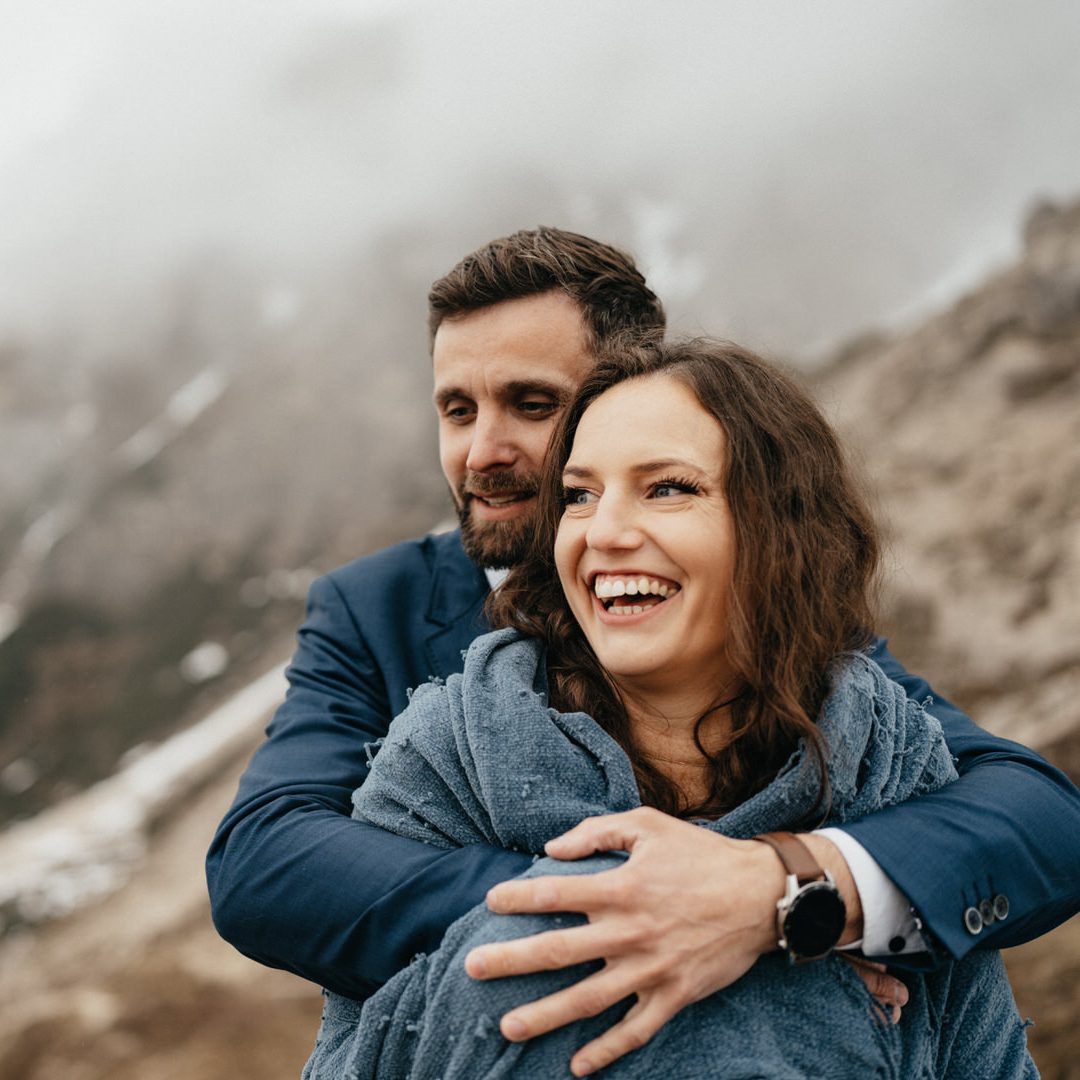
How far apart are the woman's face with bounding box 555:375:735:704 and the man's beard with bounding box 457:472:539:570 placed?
2.42 feet

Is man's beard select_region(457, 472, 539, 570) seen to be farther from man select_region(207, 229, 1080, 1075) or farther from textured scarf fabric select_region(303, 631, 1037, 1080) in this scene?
textured scarf fabric select_region(303, 631, 1037, 1080)

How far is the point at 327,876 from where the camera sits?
1.86 metres

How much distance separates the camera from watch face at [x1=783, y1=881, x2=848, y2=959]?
1.63 m

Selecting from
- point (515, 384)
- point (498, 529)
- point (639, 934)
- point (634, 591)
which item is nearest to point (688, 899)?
point (639, 934)

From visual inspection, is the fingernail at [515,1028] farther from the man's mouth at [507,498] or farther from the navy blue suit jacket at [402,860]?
the man's mouth at [507,498]

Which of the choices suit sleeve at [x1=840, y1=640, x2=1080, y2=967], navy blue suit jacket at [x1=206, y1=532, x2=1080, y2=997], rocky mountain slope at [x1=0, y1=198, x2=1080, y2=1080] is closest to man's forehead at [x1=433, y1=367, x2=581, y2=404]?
navy blue suit jacket at [x1=206, y1=532, x2=1080, y2=997]

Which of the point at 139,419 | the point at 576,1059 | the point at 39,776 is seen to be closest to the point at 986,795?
the point at 576,1059

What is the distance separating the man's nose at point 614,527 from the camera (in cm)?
189

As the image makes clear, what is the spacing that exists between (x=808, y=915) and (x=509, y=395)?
5.67 ft

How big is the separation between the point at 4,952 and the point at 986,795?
44.7 feet

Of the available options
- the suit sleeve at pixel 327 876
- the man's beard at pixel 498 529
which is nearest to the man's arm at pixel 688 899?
the suit sleeve at pixel 327 876

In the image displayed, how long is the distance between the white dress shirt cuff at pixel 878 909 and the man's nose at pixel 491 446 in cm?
147

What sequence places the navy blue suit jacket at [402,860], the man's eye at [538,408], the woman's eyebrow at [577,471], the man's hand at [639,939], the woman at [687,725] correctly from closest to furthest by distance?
1. the man's hand at [639,939]
2. the woman at [687,725]
3. the navy blue suit jacket at [402,860]
4. the woman's eyebrow at [577,471]
5. the man's eye at [538,408]

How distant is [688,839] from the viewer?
5.33 feet
